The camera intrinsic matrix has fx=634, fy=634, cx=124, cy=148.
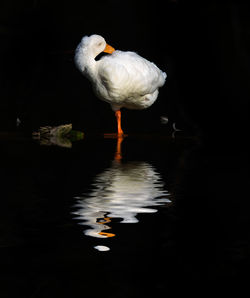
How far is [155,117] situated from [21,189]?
4.60 meters

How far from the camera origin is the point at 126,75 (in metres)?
7.17

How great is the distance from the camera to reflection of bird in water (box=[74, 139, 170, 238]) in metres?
3.29

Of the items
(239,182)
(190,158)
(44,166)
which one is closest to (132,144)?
(190,158)

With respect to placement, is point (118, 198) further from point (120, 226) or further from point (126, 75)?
point (126, 75)

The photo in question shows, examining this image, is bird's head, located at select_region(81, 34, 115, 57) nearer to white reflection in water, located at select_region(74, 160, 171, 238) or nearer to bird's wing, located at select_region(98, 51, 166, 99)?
bird's wing, located at select_region(98, 51, 166, 99)

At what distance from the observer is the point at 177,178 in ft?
Result: 15.4

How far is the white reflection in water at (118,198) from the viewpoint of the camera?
3275mm

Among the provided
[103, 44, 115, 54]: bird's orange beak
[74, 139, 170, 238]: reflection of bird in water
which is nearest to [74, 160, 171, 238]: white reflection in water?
[74, 139, 170, 238]: reflection of bird in water

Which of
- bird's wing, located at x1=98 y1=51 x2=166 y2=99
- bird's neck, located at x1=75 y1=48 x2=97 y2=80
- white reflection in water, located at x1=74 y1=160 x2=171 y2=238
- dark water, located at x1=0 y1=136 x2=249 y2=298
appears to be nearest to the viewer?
dark water, located at x1=0 y1=136 x2=249 y2=298

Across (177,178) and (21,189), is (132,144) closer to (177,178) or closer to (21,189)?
(177,178)

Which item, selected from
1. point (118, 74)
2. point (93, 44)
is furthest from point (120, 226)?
point (93, 44)

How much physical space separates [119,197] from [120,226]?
76 centimetres

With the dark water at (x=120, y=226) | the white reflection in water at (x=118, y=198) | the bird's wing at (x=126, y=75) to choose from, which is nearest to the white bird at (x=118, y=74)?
the bird's wing at (x=126, y=75)

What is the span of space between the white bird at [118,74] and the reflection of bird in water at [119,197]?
7.32 feet
